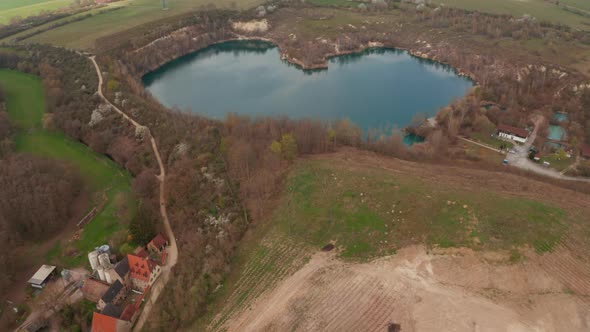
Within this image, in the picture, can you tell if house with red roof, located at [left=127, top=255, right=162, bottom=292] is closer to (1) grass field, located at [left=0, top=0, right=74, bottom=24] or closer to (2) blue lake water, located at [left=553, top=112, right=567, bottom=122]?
(2) blue lake water, located at [left=553, top=112, right=567, bottom=122]

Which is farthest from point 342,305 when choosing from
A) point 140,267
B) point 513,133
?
point 513,133

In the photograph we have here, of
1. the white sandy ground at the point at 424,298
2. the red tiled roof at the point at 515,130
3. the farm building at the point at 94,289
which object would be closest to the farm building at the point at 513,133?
the red tiled roof at the point at 515,130

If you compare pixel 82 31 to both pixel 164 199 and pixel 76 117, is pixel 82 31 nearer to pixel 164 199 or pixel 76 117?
pixel 76 117

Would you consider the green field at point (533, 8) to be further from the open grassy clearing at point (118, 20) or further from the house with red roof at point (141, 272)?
the house with red roof at point (141, 272)

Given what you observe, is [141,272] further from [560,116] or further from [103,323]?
[560,116]

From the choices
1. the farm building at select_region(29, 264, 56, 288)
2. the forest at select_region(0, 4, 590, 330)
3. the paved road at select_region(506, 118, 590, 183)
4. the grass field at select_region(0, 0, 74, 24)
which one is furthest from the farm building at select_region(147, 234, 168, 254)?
the grass field at select_region(0, 0, 74, 24)

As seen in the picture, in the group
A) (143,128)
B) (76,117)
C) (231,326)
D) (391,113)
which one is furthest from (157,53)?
(231,326)

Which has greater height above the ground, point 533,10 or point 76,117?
point 533,10
